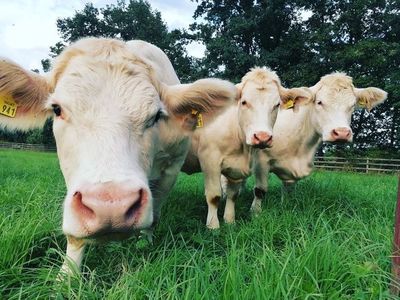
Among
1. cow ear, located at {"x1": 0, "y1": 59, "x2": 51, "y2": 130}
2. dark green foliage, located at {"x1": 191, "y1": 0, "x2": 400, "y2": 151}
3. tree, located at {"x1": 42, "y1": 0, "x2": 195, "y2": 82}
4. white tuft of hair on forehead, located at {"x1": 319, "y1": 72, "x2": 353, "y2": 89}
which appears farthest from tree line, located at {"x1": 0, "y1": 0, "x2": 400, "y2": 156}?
cow ear, located at {"x1": 0, "y1": 59, "x2": 51, "y2": 130}

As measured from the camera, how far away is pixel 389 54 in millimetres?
24266

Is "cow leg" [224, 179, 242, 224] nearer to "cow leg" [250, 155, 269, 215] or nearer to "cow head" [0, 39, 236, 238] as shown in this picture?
"cow leg" [250, 155, 269, 215]

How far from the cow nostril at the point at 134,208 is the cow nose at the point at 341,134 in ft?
13.9

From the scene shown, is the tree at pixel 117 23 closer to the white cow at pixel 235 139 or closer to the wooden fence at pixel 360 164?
the wooden fence at pixel 360 164

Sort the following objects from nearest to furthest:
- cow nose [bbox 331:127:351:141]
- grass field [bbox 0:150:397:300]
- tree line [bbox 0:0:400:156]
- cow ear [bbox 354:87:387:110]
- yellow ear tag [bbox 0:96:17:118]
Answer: grass field [bbox 0:150:397:300] < yellow ear tag [bbox 0:96:17:118] < cow nose [bbox 331:127:351:141] < cow ear [bbox 354:87:387:110] < tree line [bbox 0:0:400:156]

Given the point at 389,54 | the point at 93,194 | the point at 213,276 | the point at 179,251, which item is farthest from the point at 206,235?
the point at 389,54

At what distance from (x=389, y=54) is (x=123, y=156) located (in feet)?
82.5

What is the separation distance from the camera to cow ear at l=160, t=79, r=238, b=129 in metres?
3.62

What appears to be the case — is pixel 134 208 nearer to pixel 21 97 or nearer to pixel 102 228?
pixel 102 228

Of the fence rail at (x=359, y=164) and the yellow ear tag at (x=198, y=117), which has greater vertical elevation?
the yellow ear tag at (x=198, y=117)

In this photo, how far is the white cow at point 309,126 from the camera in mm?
6234

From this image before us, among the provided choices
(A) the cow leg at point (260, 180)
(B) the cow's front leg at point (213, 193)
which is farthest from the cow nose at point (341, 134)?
(B) the cow's front leg at point (213, 193)

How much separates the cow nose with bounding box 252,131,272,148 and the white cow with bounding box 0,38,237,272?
40.3 inches

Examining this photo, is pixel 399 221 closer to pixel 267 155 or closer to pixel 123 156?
pixel 123 156
